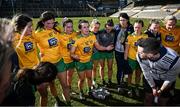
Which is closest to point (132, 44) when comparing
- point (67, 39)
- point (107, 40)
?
point (107, 40)

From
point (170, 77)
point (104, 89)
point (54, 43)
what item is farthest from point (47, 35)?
point (170, 77)

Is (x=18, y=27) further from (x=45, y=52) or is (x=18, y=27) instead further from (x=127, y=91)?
(x=127, y=91)

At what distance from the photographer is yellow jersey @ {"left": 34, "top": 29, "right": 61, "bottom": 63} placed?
7.31 meters

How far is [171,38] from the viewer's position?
30.1ft

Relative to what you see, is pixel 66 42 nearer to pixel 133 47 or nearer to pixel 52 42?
pixel 52 42

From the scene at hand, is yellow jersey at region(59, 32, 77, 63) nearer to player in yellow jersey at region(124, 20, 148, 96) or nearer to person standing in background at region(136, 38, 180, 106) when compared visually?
player in yellow jersey at region(124, 20, 148, 96)

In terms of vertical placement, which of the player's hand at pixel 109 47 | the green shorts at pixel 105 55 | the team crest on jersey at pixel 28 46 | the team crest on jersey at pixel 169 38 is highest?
the team crest on jersey at pixel 28 46

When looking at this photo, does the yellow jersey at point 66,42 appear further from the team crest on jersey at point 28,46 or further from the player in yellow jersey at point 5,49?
the player in yellow jersey at point 5,49

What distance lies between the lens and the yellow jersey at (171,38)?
361 inches

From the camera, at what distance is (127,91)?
28.6 feet

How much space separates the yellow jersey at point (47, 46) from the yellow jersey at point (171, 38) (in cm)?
349

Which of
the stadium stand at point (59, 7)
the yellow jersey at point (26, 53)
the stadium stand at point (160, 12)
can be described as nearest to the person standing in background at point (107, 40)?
A: the yellow jersey at point (26, 53)

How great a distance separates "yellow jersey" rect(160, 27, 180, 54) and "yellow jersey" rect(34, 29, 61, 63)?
3.49m

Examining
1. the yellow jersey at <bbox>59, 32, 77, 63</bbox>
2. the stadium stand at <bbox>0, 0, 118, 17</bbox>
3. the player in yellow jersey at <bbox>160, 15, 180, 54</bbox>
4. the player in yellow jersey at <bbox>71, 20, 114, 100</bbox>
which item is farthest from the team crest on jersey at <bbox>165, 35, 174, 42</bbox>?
the stadium stand at <bbox>0, 0, 118, 17</bbox>
